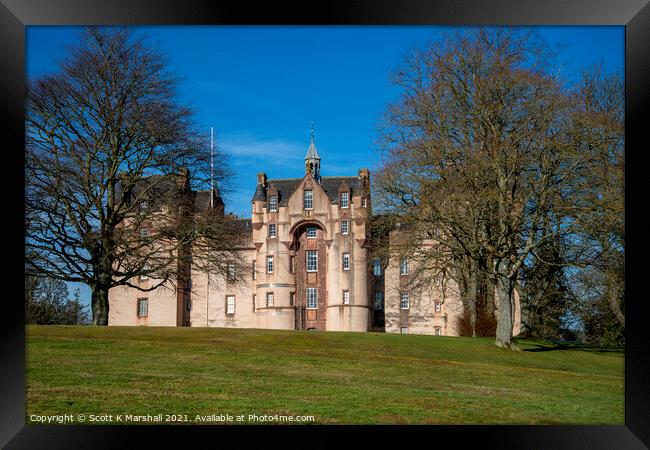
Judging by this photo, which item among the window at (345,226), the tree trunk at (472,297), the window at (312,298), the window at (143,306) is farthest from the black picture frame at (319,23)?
the window at (312,298)

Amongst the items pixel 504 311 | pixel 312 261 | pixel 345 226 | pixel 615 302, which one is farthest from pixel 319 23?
pixel 312 261

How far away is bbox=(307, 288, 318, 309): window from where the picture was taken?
3691cm

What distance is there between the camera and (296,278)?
37.0m

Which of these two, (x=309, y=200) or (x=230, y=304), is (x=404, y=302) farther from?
(x=230, y=304)

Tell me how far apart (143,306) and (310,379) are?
23432mm

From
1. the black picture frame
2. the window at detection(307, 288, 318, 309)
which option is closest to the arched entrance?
the window at detection(307, 288, 318, 309)

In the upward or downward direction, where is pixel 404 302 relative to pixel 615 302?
downward

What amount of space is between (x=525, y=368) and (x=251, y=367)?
621 centimetres

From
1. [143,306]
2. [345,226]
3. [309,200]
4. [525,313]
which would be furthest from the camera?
[345,226]

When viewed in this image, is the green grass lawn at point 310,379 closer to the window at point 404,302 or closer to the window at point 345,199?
the window at point 345,199

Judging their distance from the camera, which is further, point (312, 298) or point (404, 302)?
point (404, 302)

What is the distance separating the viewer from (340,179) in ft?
119
